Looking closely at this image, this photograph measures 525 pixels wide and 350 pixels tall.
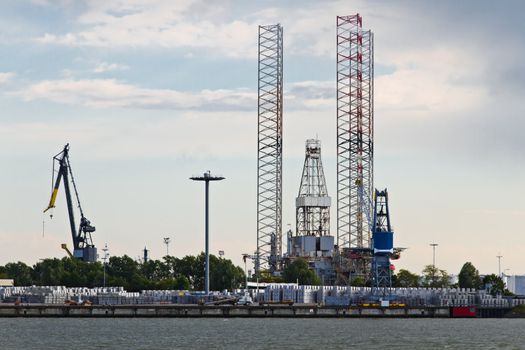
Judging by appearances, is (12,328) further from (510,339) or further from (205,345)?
(510,339)

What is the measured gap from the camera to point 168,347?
6161 inches

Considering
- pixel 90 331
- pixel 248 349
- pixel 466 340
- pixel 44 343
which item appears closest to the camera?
pixel 248 349

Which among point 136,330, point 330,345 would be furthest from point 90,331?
point 330,345

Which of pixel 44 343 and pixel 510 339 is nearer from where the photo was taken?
pixel 44 343

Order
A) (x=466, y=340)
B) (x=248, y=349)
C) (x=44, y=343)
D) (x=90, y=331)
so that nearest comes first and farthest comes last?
1. (x=248, y=349)
2. (x=44, y=343)
3. (x=466, y=340)
4. (x=90, y=331)

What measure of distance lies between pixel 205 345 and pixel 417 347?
937 inches

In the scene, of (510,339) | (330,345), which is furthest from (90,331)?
(510,339)

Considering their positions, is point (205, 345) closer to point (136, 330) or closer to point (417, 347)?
point (417, 347)

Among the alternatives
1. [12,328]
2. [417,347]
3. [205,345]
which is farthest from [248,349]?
[12,328]

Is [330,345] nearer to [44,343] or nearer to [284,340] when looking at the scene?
[284,340]

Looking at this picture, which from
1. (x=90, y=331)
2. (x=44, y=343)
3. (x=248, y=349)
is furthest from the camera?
(x=90, y=331)

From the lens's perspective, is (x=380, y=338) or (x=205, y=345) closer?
Answer: (x=205, y=345)

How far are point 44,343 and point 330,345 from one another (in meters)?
32.9

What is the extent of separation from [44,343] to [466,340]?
51.9m
